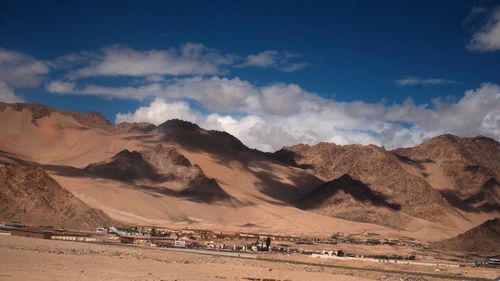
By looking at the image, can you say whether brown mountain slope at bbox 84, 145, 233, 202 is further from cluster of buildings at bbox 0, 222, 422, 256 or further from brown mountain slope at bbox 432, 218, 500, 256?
brown mountain slope at bbox 432, 218, 500, 256

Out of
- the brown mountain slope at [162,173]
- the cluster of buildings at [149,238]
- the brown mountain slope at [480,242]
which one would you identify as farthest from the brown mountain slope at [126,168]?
the brown mountain slope at [480,242]

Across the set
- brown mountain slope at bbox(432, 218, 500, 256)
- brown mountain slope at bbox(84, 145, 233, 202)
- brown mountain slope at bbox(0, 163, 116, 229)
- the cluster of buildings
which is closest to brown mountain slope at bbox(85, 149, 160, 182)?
brown mountain slope at bbox(84, 145, 233, 202)

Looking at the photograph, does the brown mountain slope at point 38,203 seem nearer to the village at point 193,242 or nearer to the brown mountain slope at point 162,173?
the village at point 193,242

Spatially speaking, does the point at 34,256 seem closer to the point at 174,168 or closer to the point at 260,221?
the point at 260,221

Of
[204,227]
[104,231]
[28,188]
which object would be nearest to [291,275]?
[104,231]

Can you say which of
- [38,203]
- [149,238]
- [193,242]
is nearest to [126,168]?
[38,203]

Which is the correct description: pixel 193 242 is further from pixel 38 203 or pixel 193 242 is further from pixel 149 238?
pixel 38 203
